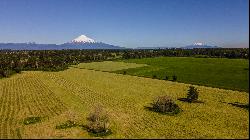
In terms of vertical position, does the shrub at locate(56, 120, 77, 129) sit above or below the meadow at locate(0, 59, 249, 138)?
above

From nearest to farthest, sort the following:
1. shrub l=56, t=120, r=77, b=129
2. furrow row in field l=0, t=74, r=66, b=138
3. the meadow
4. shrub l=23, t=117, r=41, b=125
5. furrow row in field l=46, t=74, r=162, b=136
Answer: the meadow
shrub l=56, t=120, r=77, b=129
furrow row in field l=0, t=74, r=66, b=138
furrow row in field l=46, t=74, r=162, b=136
shrub l=23, t=117, r=41, b=125

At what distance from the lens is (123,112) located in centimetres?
7112

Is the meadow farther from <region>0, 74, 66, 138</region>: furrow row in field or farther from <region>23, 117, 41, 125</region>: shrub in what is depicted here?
<region>23, 117, 41, 125</region>: shrub

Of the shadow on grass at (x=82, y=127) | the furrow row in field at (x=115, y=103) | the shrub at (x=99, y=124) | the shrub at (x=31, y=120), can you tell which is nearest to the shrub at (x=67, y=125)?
the shadow on grass at (x=82, y=127)

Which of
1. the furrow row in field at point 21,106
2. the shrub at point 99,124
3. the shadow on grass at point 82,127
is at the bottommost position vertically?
the furrow row in field at point 21,106

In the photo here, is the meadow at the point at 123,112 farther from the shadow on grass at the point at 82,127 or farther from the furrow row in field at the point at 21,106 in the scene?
the shadow on grass at the point at 82,127

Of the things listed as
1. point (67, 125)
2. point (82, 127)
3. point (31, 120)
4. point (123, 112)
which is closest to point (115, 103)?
point (123, 112)

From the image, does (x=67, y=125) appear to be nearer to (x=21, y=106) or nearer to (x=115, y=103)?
(x=115, y=103)

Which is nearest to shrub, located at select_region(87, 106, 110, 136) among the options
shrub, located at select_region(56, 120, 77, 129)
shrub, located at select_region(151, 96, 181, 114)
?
shrub, located at select_region(56, 120, 77, 129)

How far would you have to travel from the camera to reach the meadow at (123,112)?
55.2 m

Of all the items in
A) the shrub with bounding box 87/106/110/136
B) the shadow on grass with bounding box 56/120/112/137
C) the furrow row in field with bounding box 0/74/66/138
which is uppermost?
the shrub with bounding box 87/106/110/136

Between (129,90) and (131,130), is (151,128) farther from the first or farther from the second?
(129,90)

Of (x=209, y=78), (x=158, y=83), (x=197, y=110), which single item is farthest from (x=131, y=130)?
(x=209, y=78)

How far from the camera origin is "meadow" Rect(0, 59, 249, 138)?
2175 inches
